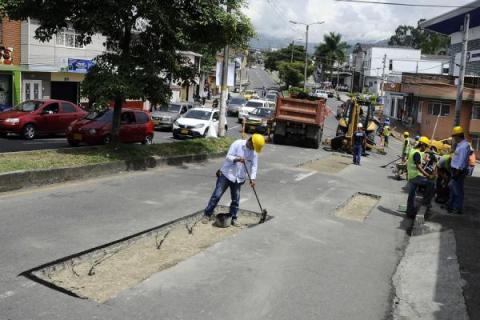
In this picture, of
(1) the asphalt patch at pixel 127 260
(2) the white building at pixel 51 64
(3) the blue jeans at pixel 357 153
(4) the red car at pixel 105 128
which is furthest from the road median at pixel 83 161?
(2) the white building at pixel 51 64

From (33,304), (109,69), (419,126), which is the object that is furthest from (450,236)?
(419,126)

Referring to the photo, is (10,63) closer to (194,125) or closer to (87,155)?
(194,125)

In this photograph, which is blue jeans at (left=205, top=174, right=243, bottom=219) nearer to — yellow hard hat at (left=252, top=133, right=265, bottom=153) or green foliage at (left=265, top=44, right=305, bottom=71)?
yellow hard hat at (left=252, top=133, right=265, bottom=153)

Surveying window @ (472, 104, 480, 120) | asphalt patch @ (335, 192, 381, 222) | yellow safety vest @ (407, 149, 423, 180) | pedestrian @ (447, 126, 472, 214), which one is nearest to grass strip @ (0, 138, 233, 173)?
asphalt patch @ (335, 192, 381, 222)

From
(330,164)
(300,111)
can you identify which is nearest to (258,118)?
(300,111)

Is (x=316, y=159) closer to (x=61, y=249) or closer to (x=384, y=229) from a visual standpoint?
(x=384, y=229)

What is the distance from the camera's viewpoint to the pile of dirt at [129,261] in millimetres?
6168

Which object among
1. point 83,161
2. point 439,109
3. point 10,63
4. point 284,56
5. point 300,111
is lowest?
point 83,161

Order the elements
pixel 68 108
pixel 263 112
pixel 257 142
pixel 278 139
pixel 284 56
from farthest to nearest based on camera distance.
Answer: pixel 284 56 < pixel 263 112 < pixel 278 139 < pixel 68 108 < pixel 257 142

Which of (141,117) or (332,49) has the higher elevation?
(332,49)

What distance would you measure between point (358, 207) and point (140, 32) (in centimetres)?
794

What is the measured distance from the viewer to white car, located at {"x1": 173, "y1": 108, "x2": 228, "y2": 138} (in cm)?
2556

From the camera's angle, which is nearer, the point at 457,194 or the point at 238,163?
the point at 238,163

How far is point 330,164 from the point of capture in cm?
2131
